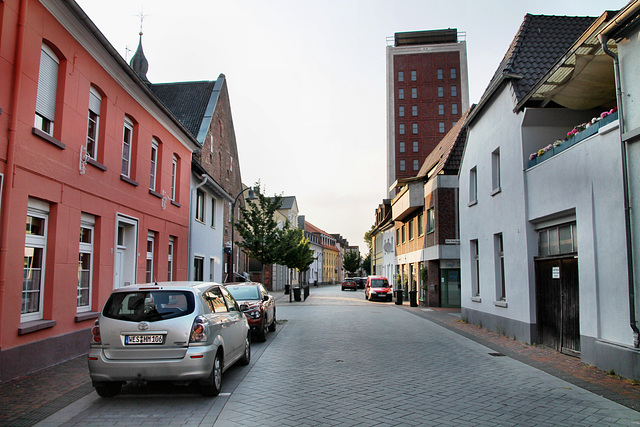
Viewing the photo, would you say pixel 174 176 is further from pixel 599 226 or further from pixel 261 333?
pixel 599 226

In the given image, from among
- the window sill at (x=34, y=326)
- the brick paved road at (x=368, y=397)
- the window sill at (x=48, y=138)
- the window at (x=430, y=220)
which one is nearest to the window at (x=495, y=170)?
the brick paved road at (x=368, y=397)

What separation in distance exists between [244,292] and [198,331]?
7021mm

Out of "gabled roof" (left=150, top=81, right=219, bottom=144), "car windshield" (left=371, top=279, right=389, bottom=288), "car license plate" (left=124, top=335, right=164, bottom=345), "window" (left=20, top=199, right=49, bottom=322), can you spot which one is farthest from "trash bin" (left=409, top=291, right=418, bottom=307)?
"car license plate" (left=124, top=335, right=164, bottom=345)

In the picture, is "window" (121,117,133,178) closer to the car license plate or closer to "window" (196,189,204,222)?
"window" (196,189,204,222)

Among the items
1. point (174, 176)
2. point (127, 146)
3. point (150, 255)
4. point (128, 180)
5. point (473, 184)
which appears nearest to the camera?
point (128, 180)

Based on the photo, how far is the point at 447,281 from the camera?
84.6 feet

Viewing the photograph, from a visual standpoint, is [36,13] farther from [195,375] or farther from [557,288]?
[557,288]

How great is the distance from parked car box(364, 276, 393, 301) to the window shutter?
2691 cm

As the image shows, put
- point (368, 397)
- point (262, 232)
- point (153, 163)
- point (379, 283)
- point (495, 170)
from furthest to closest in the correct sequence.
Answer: point (379, 283) → point (262, 232) → point (153, 163) → point (495, 170) → point (368, 397)

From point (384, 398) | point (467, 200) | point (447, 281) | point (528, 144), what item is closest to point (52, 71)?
point (384, 398)

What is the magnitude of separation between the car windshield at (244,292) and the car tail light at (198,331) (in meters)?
6.49

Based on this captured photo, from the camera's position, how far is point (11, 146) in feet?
25.0

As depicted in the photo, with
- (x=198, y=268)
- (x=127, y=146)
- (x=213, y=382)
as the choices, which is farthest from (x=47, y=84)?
(x=198, y=268)

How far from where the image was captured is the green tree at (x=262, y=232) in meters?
29.3
